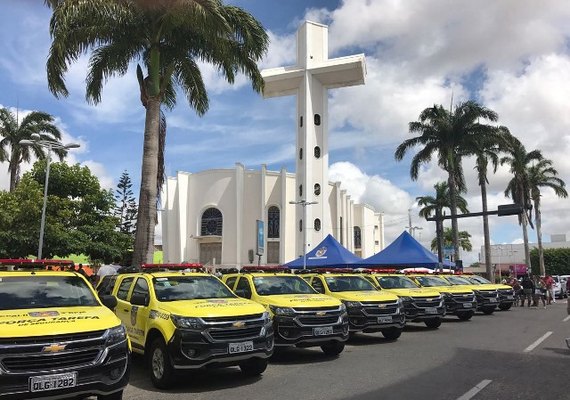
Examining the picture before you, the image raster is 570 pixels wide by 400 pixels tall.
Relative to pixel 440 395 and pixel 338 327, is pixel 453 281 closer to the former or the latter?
pixel 338 327

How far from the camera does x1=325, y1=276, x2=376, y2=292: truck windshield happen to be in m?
13.3

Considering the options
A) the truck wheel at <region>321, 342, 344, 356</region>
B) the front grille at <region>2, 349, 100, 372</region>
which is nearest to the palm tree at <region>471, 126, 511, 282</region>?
the truck wheel at <region>321, 342, 344, 356</region>

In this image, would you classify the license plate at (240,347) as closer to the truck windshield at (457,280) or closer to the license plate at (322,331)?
the license plate at (322,331)

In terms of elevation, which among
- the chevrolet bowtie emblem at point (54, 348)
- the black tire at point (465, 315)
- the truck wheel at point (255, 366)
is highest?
the chevrolet bowtie emblem at point (54, 348)

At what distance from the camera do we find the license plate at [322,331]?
31.8ft

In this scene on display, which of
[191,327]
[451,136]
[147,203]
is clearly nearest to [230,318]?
[191,327]

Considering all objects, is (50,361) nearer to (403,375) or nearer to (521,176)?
(403,375)

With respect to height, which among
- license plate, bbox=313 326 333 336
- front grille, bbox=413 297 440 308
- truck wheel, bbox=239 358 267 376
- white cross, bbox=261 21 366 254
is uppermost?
white cross, bbox=261 21 366 254

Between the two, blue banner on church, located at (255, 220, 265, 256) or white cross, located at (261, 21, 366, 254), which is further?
white cross, located at (261, 21, 366, 254)

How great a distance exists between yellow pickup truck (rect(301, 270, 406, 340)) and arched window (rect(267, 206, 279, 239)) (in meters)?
38.2

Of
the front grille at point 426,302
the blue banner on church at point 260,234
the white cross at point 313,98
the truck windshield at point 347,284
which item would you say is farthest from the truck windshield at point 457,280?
the white cross at point 313,98

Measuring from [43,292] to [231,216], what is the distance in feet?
145

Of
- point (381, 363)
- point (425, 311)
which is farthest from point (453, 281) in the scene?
point (381, 363)

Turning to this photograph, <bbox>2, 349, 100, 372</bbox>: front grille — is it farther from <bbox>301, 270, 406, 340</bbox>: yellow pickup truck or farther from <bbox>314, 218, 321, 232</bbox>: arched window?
<bbox>314, 218, 321, 232</bbox>: arched window
